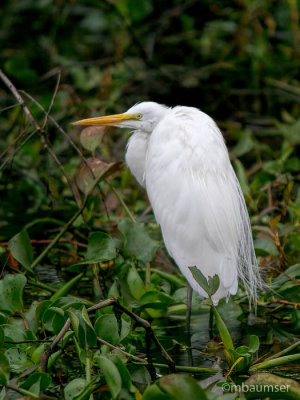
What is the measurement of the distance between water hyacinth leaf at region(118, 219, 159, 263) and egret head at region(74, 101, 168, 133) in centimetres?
48

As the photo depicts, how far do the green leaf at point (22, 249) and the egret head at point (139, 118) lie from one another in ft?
2.21

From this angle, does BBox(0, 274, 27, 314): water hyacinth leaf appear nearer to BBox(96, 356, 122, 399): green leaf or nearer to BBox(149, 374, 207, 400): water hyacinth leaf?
BBox(96, 356, 122, 399): green leaf

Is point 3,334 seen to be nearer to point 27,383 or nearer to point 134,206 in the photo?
point 27,383

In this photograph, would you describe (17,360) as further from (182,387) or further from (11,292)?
(182,387)

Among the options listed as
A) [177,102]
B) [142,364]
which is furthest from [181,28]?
[142,364]

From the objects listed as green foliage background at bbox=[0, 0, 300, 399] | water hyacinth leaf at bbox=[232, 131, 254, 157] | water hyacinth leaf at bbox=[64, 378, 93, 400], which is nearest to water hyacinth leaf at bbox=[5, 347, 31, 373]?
green foliage background at bbox=[0, 0, 300, 399]

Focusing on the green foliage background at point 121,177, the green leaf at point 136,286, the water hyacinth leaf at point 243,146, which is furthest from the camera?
the water hyacinth leaf at point 243,146

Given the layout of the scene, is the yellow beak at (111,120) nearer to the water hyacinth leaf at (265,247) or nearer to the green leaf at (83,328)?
the water hyacinth leaf at (265,247)

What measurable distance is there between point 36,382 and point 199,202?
1.00 meters

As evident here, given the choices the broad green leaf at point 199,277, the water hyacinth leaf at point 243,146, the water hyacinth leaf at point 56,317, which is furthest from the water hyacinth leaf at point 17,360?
the water hyacinth leaf at point 243,146

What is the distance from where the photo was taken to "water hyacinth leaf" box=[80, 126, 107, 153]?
111 inches

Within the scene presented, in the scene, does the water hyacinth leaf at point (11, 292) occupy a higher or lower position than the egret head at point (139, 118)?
lower

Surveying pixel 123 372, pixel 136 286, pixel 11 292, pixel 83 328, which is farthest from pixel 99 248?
pixel 123 372

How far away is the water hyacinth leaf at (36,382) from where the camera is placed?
1.86 metres
